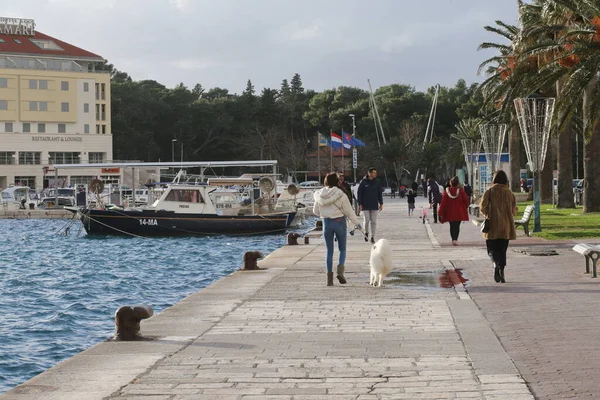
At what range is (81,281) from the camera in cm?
2681

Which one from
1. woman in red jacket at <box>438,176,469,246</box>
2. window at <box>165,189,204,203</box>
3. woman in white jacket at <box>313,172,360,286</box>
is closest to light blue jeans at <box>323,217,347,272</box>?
woman in white jacket at <box>313,172,360,286</box>

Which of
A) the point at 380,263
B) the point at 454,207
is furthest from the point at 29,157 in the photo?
the point at 380,263

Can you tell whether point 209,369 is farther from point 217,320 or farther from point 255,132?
point 255,132

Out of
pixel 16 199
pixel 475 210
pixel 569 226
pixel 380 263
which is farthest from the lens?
pixel 16 199

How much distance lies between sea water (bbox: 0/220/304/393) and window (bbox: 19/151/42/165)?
199 ft

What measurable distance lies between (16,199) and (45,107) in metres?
29.6

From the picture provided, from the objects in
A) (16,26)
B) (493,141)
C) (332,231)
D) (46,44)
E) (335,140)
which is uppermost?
(16,26)

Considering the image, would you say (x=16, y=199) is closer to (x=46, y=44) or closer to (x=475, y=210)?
(x=46, y=44)

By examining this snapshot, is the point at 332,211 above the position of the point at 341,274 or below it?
above

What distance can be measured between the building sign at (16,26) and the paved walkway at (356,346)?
340ft

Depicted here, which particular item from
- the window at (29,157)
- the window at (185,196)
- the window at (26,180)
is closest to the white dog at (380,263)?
the window at (185,196)

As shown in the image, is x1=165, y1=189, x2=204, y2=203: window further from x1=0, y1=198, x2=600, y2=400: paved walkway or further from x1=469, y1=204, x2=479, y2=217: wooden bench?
x1=0, y1=198, x2=600, y2=400: paved walkway

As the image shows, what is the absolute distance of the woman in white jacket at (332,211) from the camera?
15.6m

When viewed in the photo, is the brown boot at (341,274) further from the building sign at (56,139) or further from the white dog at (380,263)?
the building sign at (56,139)
